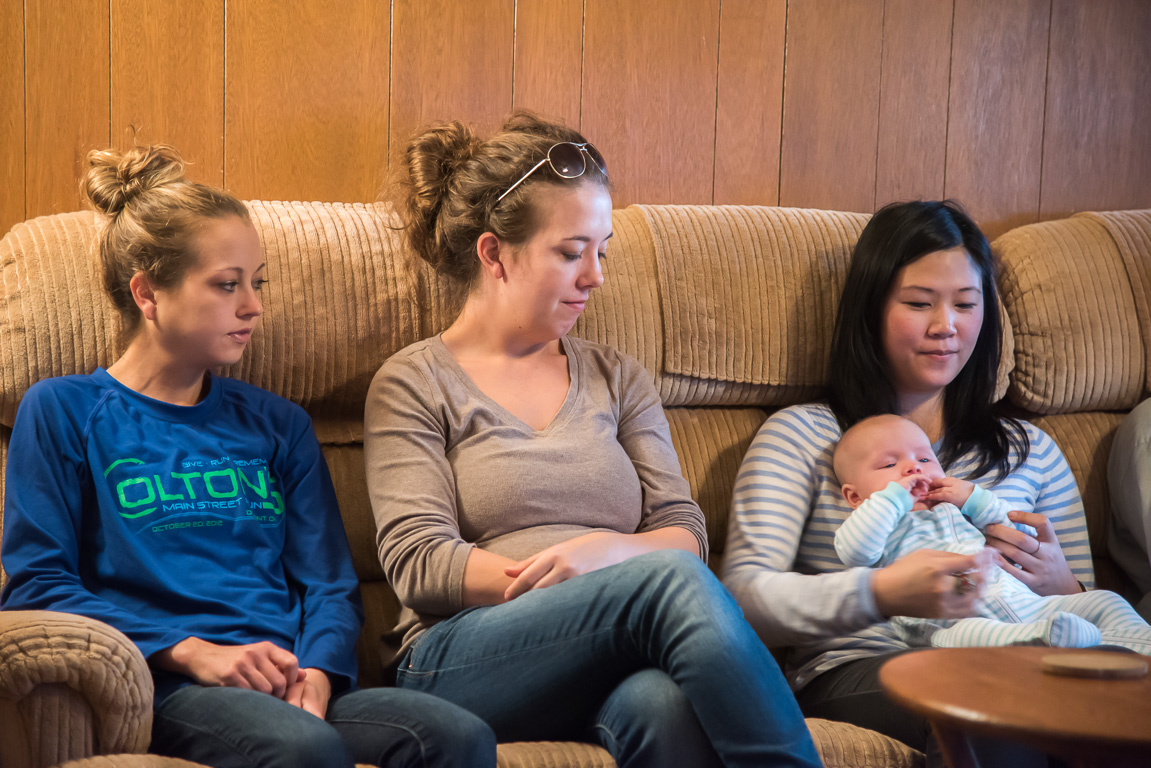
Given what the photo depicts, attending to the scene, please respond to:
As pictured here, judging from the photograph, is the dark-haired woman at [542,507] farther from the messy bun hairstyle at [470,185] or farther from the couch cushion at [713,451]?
the couch cushion at [713,451]

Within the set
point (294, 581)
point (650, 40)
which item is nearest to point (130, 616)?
point (294, 581)

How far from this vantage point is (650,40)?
2.12 m

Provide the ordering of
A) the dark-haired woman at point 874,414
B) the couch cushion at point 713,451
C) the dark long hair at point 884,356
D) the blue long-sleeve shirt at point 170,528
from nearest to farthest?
1. the blue long-sleeve shirt at point 170,528
2. the dark-haired woman at point 874,414
3. the dark long hair at point 884,356
4. the couch cushion at point 713,451

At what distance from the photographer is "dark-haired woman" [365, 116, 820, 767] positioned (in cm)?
118

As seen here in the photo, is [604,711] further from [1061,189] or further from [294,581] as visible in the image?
[1061,189]

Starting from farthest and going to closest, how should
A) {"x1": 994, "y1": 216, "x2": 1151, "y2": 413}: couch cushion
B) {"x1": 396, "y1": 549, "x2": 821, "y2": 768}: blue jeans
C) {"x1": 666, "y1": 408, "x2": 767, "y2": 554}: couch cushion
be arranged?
{"x1": 994, "y1": 216, "x2": 1151, "y2": 413}: couch cushion → {"x1": 666, "y1": 408, "x2": 767, "y2": 554}: couch cushion → {"x1": 396, "y1": 549, "x2": 821, "y2": 768}: blue jeans

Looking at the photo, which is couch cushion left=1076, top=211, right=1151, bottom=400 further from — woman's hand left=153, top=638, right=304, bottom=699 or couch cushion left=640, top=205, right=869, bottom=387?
woman's hand left=153, top=638, right=304, bottom=699

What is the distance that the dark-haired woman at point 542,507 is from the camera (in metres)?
1.18

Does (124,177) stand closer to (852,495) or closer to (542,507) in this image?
(542,507)

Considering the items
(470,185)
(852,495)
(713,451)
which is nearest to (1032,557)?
(852,495)

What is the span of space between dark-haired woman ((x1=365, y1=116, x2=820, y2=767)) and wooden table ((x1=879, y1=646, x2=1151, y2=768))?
0.63 feet

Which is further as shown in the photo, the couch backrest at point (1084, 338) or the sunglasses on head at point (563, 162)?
the couch backrest at point (1084, 338)

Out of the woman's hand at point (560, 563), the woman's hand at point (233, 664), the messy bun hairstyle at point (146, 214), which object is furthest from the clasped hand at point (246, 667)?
the messy bun hairstyle at point (146, 214)

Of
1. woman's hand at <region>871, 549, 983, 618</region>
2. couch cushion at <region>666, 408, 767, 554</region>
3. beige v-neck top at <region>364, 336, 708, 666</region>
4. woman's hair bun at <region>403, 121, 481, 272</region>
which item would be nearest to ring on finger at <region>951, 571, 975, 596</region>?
woman's hand at <region>871, 549, 983, 618</region>
